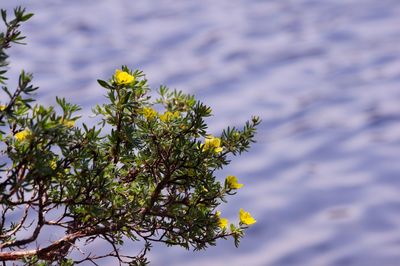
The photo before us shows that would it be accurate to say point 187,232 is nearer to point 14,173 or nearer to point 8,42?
point 14,173

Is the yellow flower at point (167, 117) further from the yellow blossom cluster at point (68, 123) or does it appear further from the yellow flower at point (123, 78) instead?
the yellow blossom cluster at point (68, 123)

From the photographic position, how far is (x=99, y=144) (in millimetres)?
1492

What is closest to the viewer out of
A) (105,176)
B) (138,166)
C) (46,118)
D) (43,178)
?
(46,118)

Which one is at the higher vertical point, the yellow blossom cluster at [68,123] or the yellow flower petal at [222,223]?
the yellow blossom cluster at [68,123]

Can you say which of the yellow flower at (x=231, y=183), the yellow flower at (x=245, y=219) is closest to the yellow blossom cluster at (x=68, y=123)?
the yellow flower at (x=231, y=183)

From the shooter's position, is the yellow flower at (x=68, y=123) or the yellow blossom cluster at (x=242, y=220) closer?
the yellow flower at (x=68, y=123)

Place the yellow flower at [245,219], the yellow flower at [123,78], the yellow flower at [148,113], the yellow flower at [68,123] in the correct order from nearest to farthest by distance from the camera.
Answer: the yellow flower at [68,123] < the yellow flower at [123,78] < the yellow flower at [148,113] < the yellow flower at [245,219]

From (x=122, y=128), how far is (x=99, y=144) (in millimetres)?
68

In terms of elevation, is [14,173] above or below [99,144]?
below

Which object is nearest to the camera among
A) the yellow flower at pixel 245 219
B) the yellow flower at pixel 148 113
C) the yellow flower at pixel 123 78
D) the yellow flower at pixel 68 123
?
the yellow flower at pixel 68 123

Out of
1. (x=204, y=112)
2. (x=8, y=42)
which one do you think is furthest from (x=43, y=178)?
(x=204, y=112)

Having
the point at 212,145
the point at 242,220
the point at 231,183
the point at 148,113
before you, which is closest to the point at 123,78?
the point at 148,113

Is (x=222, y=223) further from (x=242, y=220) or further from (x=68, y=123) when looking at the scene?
(x=68, y=123)

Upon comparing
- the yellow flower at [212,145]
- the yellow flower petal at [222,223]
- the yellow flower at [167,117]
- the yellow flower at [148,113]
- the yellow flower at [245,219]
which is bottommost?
the yellow flower petal at [222,223]
